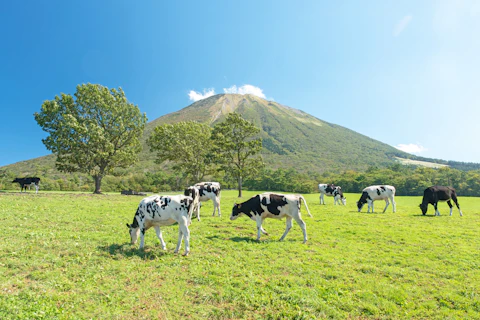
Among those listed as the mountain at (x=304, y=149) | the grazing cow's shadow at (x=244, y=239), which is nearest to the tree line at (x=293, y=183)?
the mountain at (x=304, y=149)

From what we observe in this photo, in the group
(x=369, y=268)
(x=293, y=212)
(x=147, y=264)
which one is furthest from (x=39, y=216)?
(x=369, y=268)

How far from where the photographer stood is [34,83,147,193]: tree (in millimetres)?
30469

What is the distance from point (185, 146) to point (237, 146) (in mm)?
9383

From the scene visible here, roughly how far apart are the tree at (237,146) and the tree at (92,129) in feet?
40.5

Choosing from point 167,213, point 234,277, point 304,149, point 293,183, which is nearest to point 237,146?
point 167,213

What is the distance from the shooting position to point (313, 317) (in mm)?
4848

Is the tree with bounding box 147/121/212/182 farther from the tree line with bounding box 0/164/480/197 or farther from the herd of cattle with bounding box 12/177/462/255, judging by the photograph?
the herd of cattle with bounding box 12/177/462/255

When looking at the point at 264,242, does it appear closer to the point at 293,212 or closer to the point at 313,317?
the point at 293,212

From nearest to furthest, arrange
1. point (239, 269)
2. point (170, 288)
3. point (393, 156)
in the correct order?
1. point (170, 288)
2. point (239, 269)
3. point (393, 156)

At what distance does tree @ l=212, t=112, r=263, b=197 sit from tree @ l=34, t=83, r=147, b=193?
12356mm

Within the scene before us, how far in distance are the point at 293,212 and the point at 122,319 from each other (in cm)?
717

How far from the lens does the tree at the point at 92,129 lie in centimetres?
3047

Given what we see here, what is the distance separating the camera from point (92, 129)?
1214 inches

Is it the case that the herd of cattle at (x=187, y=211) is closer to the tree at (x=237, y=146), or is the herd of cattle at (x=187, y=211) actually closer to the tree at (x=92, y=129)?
the tree at (x=237, y=146)
